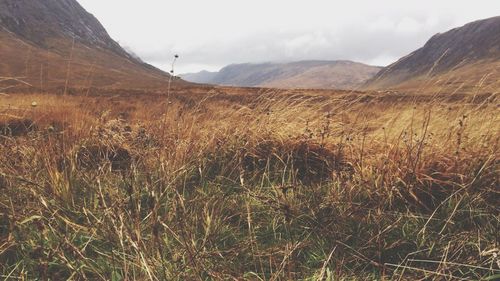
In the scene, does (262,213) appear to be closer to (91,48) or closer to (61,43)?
(61,43)

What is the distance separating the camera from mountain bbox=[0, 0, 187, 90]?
7712 cm

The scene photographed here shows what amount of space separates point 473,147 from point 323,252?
1.98 meters

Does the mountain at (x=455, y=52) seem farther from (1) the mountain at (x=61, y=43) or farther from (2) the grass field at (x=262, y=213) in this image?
(2) the grass field at (x=262, y=213)

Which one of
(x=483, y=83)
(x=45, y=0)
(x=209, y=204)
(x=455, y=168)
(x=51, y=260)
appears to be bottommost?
(x=51, y=260)

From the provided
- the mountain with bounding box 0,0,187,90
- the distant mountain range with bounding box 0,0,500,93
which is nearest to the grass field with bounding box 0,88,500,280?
the mountain with bounding box 0,0,187,90

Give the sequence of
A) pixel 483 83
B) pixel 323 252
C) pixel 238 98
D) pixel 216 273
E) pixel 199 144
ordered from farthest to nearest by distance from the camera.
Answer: pixel 238 98 < pixel 199 144 < pixel 483 83 < pixel 323 252 < pixel 216 273

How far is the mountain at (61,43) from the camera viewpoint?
77.1 meters

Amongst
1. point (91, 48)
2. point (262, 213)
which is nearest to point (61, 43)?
point (91, 48)

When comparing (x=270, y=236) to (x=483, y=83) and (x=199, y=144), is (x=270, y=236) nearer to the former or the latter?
(x=199, y=144)

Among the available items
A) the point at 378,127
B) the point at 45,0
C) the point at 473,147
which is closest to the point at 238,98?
the point at 378,127

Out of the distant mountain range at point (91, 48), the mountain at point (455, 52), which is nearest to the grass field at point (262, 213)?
the distant mountain range at point (91, 48)

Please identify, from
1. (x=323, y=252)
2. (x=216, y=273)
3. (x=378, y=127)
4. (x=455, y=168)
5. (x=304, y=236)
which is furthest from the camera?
(x=378, y=127)

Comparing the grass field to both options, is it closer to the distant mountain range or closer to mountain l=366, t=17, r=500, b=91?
the distant mountain range

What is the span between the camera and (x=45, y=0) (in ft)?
463
